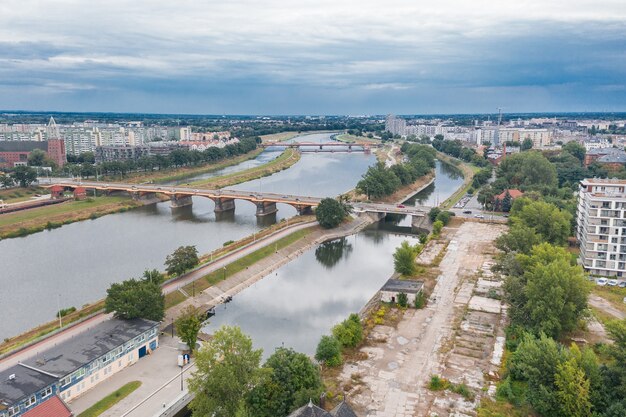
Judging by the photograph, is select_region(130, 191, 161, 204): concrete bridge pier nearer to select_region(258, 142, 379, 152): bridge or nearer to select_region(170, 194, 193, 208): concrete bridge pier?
select_region(170, 194, 193, 208): concrete bridge pier

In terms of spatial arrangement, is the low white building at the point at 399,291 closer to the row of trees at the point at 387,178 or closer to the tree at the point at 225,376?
the tree at the point at 225,376

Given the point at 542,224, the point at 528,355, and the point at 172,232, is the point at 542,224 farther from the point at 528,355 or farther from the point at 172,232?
the point at 172,232

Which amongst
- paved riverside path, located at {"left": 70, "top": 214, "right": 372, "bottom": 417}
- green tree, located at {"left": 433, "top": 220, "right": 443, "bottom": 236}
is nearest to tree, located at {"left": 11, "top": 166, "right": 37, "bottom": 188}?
paved riverside path, located at {"left": 70, "top": 214, "right": 372, "bottom": 417}

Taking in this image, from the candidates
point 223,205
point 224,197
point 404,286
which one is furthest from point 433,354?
point 223,205

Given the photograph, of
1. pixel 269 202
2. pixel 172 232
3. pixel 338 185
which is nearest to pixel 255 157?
pixel 338 185

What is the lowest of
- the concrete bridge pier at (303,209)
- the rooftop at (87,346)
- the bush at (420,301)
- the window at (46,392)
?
the bush at (420,301)

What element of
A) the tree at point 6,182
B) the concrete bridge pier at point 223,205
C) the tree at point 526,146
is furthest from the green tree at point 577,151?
the tree at point 6,182

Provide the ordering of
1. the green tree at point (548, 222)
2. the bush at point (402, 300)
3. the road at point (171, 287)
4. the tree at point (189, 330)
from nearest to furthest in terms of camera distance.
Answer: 1. the road at point (171, 287)
2. the tree at point (189, 330)
3. the bush at point (402, 300)
4. the green tree at point (548, 222)
